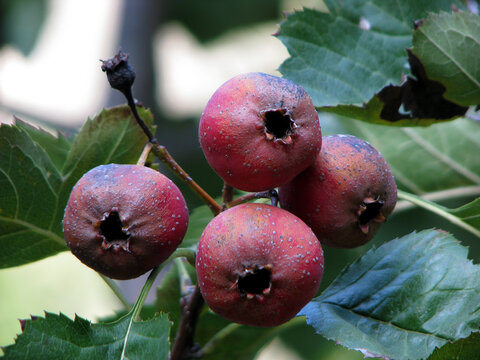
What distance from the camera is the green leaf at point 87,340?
1.34 meters

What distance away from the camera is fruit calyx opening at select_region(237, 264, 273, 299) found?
1.19m

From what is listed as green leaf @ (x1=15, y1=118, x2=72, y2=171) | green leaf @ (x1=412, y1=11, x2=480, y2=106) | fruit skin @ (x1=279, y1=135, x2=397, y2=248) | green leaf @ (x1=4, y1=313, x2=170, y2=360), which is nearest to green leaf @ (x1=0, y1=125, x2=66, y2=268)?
green leaf @ (x1=15, y1=118, x2=72, y2=171)

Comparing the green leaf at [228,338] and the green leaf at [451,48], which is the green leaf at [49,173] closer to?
the green leaf at [228,338]

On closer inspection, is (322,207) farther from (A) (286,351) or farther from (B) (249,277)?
(A) (286,351)

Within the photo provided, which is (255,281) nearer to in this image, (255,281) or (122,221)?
(255,281)

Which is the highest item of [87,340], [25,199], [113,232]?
[25,199]

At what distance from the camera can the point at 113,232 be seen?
1.28 metres

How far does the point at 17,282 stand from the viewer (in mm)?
7250

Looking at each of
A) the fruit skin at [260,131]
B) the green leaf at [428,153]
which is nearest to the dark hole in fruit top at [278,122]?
the fruit skin at [260,131]

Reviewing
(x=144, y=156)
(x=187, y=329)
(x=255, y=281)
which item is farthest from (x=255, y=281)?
(x=187, y=329)

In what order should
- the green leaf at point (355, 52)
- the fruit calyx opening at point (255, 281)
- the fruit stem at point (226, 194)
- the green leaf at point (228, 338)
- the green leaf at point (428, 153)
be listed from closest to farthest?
the fruit calyx opening at point (255, 281), the fruit stem at point (226, 194), the green leaf at point (355, 52), the green leaf at point (228, 338), the green leaf at point (428, 153)

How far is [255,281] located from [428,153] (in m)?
1.51

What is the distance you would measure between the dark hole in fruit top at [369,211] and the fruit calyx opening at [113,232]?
558 mm

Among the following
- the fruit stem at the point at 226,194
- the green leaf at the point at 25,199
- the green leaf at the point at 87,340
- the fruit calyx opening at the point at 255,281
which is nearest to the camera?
the fruit calyx opening at the point at 255,281
